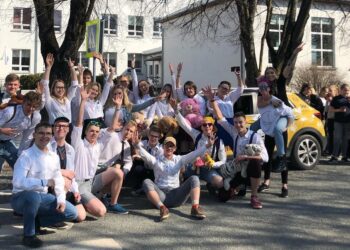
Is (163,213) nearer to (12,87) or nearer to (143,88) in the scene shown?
(12,87)

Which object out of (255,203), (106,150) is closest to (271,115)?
(255,203)

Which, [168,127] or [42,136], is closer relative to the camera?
[42,136]

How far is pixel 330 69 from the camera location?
95.3 ft

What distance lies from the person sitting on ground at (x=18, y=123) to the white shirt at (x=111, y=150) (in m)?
1.05

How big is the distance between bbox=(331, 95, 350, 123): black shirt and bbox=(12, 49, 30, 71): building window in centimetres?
3619

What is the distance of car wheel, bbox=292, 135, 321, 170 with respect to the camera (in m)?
9.55

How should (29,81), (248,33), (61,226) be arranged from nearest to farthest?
(61,226) < (248,33) < (29,81)

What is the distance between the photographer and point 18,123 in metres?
6.59

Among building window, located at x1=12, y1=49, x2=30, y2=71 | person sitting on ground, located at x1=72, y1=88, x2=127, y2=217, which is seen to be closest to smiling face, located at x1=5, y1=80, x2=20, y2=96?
person sitting on ground, located at x1=72, y1=88, x2=127, y2=217

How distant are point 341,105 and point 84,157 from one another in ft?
23.2

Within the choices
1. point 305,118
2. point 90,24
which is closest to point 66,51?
point 90,24

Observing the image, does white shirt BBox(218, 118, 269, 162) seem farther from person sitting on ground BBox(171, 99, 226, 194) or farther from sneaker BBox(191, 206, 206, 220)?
sneaker BBox(191, 206, 206, 220)

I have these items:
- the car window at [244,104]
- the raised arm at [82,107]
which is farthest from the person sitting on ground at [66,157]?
the car window at [244,104]

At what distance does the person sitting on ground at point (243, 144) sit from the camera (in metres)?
6.61
